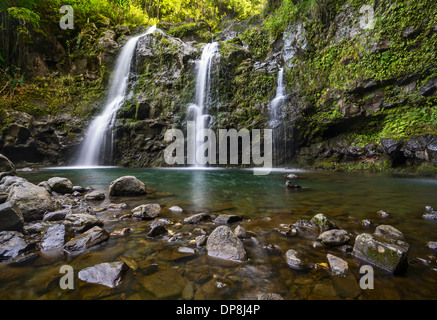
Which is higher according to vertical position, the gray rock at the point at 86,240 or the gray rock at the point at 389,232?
the gray rock at the point at 389,232

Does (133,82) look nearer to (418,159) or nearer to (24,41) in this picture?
(24,41)

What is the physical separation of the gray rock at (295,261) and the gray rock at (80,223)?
102 inches

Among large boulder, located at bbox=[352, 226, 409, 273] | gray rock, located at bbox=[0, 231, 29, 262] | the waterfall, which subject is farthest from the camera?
the waterfall

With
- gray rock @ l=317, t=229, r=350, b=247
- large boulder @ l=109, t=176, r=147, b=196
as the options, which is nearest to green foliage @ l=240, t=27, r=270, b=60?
large boulder @ l=109, t=176, r=147, b=196

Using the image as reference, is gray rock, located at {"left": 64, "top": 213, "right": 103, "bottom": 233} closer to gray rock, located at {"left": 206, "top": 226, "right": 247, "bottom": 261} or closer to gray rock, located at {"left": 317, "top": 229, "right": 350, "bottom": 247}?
gray rock, located at {"left": 206, "top": 226, "right": 247, "bottom": 261}

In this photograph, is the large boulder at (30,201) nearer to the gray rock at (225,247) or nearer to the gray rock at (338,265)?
the gray rock at (225,247)

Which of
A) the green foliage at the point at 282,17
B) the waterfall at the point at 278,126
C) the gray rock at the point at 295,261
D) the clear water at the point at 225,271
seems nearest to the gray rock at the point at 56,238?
the clear water at the point at 225,271

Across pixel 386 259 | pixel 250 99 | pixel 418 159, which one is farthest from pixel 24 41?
pixel 418 159

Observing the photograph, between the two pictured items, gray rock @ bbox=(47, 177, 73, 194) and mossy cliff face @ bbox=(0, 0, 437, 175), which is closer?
gray rock @ bbox=(47, 177, 73, 194)

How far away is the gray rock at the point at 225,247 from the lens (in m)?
2.11

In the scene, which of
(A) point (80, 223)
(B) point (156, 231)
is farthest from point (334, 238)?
(A) point (80, 223)

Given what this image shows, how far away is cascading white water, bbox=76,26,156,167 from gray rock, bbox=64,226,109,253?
14.2 metres

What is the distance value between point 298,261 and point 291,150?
12.0 metres

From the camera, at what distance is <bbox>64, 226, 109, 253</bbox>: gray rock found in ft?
7.36
